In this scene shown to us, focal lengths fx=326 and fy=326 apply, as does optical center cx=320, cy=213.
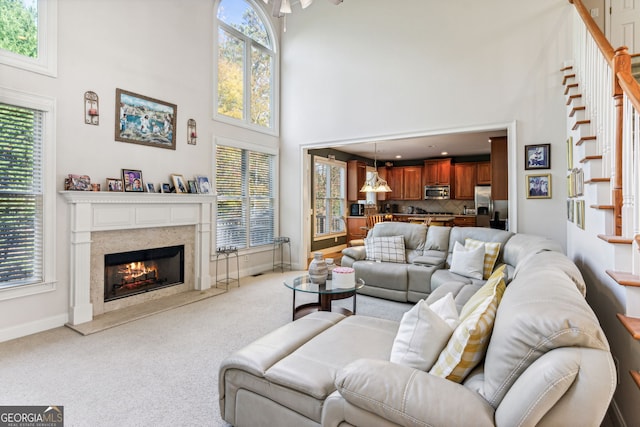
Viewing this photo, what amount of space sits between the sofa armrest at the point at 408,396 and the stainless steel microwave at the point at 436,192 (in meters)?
8.84

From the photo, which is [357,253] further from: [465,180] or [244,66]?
Result: [465,180]

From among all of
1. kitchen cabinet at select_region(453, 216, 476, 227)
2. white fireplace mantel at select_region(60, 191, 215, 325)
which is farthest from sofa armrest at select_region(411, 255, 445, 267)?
kitchen cabinet at select_region(453, 216, 476, 227)

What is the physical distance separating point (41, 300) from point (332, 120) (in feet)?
15.4

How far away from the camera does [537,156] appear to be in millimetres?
4270

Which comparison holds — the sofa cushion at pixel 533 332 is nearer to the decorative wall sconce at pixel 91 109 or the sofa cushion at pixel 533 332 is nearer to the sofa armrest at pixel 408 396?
the sofa armrest at pixel 408 396

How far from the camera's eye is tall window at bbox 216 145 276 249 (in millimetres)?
5327

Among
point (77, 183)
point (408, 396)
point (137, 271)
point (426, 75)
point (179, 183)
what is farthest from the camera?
point (426, 75)

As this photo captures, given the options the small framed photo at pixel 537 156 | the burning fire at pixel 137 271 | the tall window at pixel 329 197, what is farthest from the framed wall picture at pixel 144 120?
the small framed photo at pixel 537 156

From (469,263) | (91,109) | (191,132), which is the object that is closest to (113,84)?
(91,109)

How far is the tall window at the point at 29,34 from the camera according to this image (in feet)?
10.2

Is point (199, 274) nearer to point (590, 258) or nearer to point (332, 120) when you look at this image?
point (332, 120)

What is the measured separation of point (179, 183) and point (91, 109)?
1302mm

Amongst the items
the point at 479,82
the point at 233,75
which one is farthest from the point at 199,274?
the point at 479,82

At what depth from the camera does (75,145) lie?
355cm
